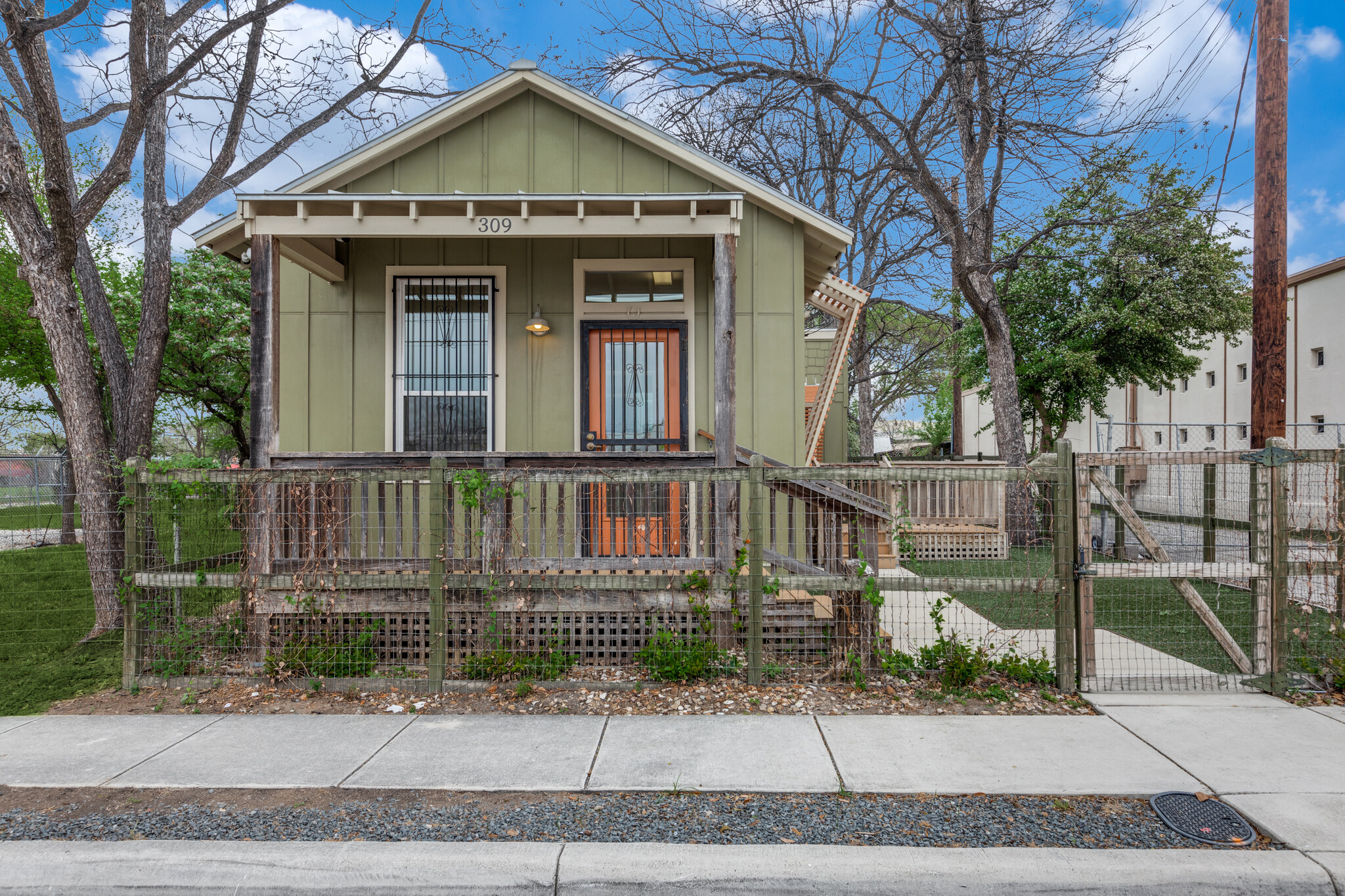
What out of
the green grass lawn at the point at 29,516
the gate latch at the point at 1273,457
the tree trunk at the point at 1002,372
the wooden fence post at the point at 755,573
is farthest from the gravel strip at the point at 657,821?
the tree trunk at the point at 1002,372

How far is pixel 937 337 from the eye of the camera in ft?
89.1

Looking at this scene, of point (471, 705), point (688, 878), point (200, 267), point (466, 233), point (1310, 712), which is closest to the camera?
point (688, 878)

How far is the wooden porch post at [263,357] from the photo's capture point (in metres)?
5.55

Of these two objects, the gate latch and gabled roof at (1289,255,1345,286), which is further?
gabled roof at (1289,255,1345,286)

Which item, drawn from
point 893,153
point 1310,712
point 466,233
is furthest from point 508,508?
point 893,153

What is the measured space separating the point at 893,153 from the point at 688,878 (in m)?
12.6

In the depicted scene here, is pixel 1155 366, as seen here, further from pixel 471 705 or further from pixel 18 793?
pixel 18 793

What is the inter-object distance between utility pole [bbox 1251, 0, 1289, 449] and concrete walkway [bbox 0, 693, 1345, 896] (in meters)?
3.89

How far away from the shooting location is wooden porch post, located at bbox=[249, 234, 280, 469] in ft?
18.2

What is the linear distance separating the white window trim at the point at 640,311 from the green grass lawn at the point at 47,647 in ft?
13.8

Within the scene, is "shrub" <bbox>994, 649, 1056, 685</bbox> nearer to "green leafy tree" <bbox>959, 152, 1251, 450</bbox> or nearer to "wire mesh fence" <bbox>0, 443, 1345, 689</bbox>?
"wire mesh fence" <bbox>0, 443, 1345, 689</bbox>

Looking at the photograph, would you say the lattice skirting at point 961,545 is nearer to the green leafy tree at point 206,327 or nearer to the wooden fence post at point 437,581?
the wooden fence post at point 437,581

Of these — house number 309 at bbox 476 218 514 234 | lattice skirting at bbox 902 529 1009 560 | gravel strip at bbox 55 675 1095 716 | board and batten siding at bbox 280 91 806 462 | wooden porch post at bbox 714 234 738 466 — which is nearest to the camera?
gravel strip at bbox 55 675 1095 716

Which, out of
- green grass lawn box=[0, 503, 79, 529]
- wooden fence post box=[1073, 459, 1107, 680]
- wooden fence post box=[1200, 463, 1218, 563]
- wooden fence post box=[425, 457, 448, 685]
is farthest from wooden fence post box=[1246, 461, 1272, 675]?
green grass lawn box=[0, 503, 79, 529]
